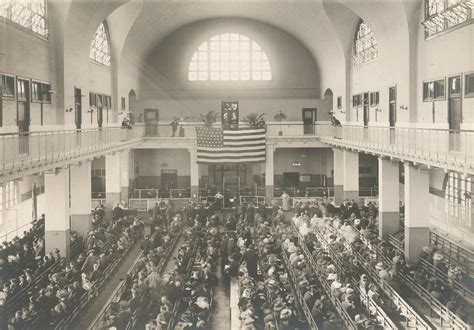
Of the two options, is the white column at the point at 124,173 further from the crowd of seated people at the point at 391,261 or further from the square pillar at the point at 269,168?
the crowd of seated people at the point at 391,261

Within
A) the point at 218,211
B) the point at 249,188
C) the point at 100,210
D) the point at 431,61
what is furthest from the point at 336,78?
the point at 100,210

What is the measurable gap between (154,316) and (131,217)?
15.7m

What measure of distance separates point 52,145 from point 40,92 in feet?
15.5

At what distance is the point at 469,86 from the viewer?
1986cm

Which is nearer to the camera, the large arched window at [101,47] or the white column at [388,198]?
the white column at [388,198]

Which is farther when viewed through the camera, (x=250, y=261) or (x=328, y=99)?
(x=328, y=99)

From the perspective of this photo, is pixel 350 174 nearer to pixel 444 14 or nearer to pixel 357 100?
pixel 357 100

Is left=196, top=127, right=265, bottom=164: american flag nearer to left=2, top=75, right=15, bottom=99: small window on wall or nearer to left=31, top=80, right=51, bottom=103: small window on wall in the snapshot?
left=31, top=80, right=51, bottom=103: small window on wall

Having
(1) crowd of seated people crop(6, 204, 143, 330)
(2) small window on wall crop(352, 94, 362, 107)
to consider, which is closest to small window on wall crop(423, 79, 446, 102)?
(2) small window on wall crop(352, 94, 362, 107)

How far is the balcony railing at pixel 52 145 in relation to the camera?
50.3 ft

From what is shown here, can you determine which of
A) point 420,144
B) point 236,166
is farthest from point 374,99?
point 236,166

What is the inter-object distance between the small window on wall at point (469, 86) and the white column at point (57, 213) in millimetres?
15435

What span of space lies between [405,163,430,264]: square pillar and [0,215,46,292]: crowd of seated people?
13.9m

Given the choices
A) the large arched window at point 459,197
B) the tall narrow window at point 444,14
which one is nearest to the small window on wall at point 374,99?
the large arched window at point 459,197
